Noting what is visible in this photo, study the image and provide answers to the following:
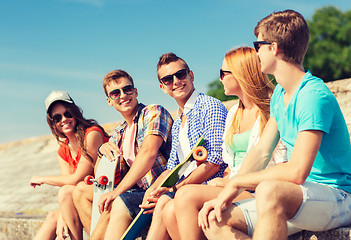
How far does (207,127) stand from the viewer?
374 cm

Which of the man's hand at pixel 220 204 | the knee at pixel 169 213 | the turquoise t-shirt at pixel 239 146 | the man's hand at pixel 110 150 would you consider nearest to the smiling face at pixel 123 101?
the man's hand at pixel 110 150

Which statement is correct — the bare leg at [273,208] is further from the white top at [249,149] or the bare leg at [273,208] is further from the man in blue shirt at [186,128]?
the man in blue shirt at [186,128]

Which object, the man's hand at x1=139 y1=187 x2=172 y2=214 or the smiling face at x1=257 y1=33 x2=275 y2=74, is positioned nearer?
the smiling face at x1=257 y1=33 x2=275 y2=74

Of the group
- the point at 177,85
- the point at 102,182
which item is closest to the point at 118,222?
the point at 102,182

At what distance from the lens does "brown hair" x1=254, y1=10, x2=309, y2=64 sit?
2574 mm

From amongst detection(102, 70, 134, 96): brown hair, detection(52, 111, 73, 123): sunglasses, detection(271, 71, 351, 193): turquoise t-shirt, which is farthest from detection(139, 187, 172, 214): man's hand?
detection(52, 111, 73, 123): sunglasses

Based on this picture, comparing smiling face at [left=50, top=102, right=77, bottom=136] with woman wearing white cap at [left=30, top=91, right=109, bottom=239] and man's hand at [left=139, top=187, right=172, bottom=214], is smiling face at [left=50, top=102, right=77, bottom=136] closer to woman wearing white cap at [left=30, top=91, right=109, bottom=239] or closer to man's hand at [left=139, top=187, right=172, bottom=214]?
woman wearing white cap at [left=30, top=91, right=109, bottom=239]

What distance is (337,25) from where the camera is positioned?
2825 centimetres

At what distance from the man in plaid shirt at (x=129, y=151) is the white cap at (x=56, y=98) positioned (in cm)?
52

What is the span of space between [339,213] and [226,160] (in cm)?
102

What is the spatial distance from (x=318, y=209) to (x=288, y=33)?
3.20 ft

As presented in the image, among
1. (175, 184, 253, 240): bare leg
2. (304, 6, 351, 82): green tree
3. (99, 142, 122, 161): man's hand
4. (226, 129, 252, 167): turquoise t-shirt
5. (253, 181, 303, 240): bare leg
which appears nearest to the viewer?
(253, 181, 303, 240): bare leg

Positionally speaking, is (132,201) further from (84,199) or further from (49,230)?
(49,230)

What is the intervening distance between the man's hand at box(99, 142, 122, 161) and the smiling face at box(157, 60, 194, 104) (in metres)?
0.73
